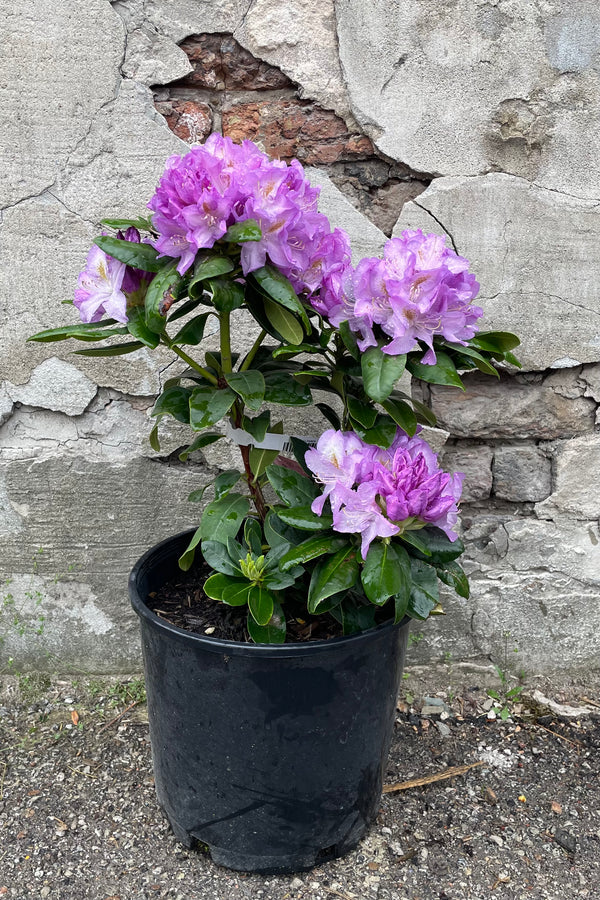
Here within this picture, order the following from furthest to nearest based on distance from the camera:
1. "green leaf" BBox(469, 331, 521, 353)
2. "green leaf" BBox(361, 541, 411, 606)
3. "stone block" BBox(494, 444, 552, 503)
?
"stone block" BBox(494, 444, 552, 503), "green leaf" BBox(469, 331, 521, 353), "green leaf" BBox(361, 541, 411, 606)

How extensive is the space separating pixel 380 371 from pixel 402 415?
16 cm

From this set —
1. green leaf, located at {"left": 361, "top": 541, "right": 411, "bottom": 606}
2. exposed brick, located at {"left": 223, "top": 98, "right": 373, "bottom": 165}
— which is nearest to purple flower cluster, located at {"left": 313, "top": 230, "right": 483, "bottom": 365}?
green leaf, located at {"left": 361, "top": 541, "right": 411, "bottom": 606}

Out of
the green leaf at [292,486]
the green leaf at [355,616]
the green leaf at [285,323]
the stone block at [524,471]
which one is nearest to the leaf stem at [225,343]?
the green leaf at [285,323]

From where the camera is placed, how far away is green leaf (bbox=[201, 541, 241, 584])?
139 centimetres

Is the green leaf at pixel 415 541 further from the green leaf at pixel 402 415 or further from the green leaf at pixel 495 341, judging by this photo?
the green leaf at pixel 495 341

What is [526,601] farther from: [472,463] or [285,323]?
[285,323]

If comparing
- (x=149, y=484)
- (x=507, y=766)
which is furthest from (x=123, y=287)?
(x=507, y=766)

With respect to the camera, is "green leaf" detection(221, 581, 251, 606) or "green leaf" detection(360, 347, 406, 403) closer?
"green leaf" detection(360, 347, 406, 403)

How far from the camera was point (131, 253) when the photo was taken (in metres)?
1.21

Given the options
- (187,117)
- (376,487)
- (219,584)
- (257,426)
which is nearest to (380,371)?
(376,487)

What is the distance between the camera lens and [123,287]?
1.25 metres

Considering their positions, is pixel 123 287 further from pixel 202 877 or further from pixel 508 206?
pixel 202 877

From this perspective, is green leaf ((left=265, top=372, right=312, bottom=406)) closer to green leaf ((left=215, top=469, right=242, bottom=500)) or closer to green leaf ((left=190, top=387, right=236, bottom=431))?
green leaf ((left=190, top=387, right=236, bottom=431))

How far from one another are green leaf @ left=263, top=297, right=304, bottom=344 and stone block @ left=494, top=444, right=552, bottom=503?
0.98 m
